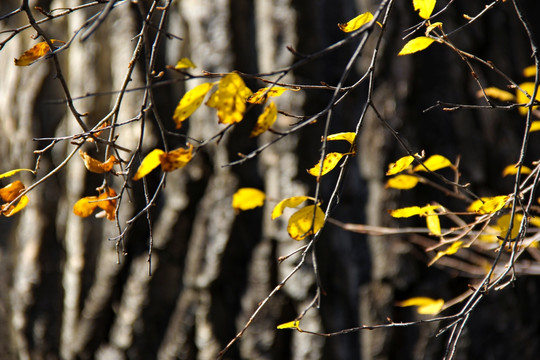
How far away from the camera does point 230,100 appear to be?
0.46m

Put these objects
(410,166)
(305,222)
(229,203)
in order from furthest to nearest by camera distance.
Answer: (229,203) < (410,166) < (305,222)

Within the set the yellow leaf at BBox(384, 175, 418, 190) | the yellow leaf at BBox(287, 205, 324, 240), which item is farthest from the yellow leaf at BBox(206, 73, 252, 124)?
the yellow leaf at BBox(384, 175, 418, 190)

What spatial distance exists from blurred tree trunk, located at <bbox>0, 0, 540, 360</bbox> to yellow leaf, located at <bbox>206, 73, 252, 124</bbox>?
27.7 inches

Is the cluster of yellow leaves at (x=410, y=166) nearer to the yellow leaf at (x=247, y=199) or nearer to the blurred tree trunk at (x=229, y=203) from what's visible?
the yellow leaf at (x=247, y=199)

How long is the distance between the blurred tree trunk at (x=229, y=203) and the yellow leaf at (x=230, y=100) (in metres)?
0.70

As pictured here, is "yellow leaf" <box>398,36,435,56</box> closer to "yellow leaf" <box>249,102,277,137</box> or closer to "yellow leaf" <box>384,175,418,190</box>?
"yellow leaf" <box>249,102,277,137</box>

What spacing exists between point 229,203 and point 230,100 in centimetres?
75

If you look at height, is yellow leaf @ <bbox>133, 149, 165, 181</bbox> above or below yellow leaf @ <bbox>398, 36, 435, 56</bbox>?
below

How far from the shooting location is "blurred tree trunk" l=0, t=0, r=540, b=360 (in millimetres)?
1176

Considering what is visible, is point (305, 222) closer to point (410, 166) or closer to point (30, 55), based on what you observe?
point (410, 166)

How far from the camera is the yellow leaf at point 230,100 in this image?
45 centimetres

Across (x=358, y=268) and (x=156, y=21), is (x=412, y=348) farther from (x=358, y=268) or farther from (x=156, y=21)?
(x=156, y=21)

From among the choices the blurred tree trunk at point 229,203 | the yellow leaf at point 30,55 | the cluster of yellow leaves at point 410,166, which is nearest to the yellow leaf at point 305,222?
the cluster of yellow leaves at point 410,166

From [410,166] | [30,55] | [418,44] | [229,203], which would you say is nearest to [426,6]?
[418,44]
